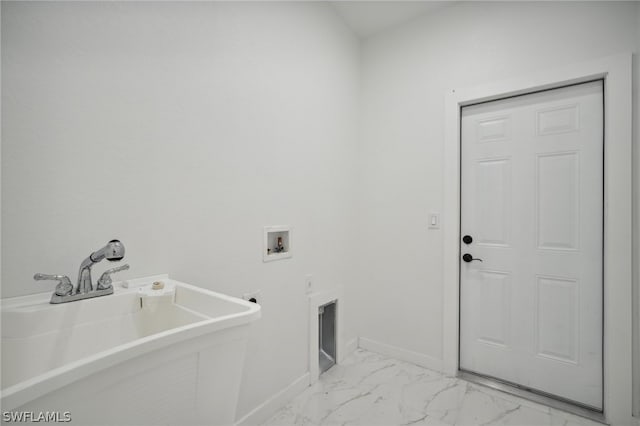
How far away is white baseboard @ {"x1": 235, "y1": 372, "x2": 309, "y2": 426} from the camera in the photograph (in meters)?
1.51

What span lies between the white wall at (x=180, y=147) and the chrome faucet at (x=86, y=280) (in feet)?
0.32

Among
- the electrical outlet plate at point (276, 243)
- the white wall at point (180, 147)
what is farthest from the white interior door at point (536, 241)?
the electrical outlet plate at point (276, 243)

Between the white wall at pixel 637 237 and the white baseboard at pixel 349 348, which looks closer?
the white wall at pixel 637 237

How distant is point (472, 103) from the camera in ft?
6.76

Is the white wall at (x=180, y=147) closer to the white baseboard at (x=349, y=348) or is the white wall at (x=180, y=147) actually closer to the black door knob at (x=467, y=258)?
the white baseboard at (x=349, y=348)

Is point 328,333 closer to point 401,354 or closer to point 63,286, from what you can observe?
point 401,354

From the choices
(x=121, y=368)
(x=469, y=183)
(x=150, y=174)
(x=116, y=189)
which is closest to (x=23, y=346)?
(x=121, y=368)

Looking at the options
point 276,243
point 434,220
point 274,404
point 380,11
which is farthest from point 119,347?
point 380,11

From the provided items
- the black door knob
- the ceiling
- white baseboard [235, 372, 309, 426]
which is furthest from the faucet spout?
the ceiling

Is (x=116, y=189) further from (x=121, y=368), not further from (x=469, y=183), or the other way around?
(x=469, y=183)

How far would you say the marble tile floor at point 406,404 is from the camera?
5.27 ft

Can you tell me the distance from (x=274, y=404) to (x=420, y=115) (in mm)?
2178

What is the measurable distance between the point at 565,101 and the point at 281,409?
2512 millimetres

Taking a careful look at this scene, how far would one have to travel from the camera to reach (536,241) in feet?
6.11
